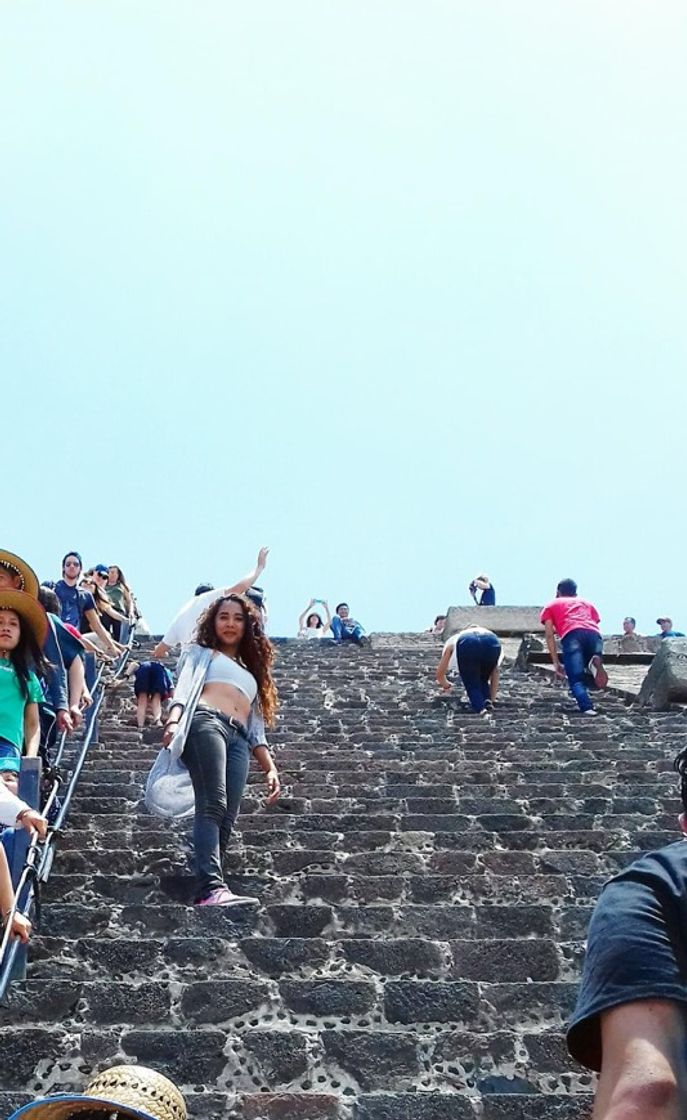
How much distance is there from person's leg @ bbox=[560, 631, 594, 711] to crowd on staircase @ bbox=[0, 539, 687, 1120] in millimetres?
12

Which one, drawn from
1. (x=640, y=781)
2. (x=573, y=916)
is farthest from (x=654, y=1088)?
(x=640, y=781)

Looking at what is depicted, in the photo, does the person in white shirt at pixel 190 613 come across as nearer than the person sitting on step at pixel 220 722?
No

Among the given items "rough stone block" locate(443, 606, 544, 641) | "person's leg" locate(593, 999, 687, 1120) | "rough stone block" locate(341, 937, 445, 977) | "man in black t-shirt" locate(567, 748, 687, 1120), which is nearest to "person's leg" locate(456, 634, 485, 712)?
"rough stone block" locate(341, 937, 445, 977)

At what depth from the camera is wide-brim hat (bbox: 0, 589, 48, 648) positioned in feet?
19.8

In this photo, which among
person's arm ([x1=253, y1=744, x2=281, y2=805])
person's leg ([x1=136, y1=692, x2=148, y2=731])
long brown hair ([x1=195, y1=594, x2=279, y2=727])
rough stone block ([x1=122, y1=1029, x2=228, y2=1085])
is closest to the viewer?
rough stone block ([x1=122, y1=1029, x2=228, y2=1085])

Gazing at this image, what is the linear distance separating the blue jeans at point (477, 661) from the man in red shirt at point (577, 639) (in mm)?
638

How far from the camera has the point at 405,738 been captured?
31.2ft

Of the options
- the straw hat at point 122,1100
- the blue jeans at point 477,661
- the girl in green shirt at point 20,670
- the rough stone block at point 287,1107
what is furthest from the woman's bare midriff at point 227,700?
the blue jeans at point 477,661

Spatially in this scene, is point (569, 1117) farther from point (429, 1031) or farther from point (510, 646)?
point (510, 646)

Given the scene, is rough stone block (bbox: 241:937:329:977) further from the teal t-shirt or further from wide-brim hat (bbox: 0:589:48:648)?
wide-brim hat (bbox: 0:589:48:648)

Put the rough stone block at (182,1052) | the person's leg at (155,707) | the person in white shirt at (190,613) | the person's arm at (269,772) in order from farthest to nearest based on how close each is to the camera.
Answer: the person's leg at (155,707) < the person in white shirt at (190,613) < the person's arm at (269,772) < the rough stone block at (182,1052)

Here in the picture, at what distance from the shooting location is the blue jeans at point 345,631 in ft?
57.2

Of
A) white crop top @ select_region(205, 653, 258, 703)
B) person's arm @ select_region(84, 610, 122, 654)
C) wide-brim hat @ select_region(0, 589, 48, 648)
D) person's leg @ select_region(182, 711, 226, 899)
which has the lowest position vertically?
person's leg @ select_region(182, 711, 226, 899)

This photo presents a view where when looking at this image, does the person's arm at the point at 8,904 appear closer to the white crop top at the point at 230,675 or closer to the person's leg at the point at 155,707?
the white crop top at the point at 230,675
